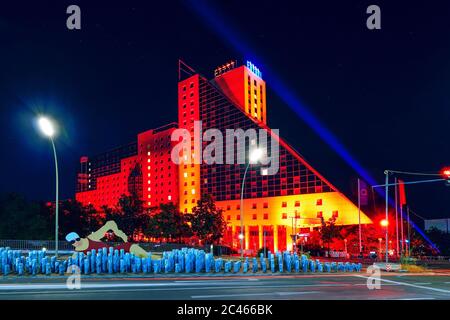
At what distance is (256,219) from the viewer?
97562 millimetres

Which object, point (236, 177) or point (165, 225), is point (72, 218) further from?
point (236, 177)

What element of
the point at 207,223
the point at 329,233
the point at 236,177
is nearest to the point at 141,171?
the point at 236,177

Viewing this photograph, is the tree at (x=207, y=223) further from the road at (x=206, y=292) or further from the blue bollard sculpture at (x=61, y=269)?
the road at (x=206, y=292)

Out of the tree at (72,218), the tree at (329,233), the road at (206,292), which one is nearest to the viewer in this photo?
the road at (206,292)

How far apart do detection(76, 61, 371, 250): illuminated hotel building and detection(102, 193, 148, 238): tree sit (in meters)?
22.2

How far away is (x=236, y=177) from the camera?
105 metres

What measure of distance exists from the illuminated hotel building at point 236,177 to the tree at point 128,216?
22222 millimetres

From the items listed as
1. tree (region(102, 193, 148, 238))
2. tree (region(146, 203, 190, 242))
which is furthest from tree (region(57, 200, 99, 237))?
tree (region(146, 203, 190, 242))

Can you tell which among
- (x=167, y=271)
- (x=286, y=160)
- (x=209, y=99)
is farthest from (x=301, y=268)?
(x=209, y=99)

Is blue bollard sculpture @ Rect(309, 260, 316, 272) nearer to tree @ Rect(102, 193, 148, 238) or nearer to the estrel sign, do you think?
tree @ Rect(102, 193, 148, 238)

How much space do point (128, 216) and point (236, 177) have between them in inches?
1478

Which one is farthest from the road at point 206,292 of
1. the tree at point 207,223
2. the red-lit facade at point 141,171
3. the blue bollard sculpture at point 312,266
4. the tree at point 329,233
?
the red-lit facade at point 141,171

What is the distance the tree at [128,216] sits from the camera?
237 ft
